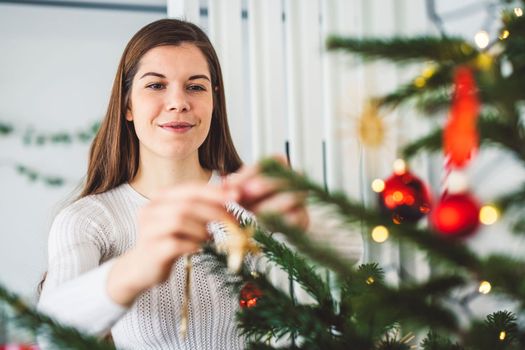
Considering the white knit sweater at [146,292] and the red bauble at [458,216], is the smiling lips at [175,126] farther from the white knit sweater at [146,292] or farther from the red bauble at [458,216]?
the red bauble at [458,216]

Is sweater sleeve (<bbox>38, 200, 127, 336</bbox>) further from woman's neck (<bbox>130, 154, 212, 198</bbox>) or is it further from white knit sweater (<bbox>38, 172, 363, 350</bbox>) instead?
woman's neck (<bbox>130, 154, 212, 198</bbox>)

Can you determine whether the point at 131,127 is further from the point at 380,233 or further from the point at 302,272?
the point at 380,233

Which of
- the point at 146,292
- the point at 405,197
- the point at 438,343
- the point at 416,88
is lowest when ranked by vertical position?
the point at 146,292

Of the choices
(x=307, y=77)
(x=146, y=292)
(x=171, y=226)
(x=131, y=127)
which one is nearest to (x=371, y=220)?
(x=171, y=226)

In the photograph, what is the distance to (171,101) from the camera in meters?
1.14

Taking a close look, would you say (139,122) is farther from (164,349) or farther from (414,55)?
(414,55)

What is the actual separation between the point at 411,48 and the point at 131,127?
1023 mm

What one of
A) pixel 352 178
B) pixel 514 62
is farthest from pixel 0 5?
pixel 514 62

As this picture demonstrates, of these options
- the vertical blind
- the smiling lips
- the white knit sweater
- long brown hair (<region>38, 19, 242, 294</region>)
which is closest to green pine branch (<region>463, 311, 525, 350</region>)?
the white knit sweater

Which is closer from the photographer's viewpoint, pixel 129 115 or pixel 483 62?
pixel 483 62

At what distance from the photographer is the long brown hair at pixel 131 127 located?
122 cm

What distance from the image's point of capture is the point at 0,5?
137 inches

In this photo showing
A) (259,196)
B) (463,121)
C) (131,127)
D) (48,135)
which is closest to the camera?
(463,121)

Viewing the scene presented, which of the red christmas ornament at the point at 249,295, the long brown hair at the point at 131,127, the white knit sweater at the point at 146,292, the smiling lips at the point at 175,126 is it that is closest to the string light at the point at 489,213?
the red christmas ornament at the point at 249,295
